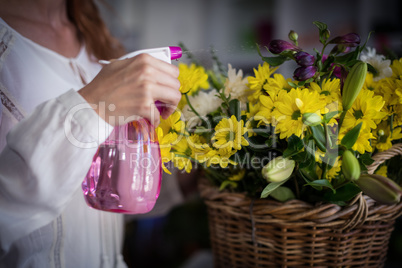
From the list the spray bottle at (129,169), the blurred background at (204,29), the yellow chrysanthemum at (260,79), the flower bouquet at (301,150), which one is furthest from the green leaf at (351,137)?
the blurred background at (204,29)

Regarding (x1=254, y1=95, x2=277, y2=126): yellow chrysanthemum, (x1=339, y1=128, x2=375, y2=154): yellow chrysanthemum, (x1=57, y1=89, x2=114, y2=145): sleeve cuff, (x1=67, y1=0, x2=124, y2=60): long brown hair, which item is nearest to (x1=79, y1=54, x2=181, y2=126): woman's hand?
(x1=57, y1=89, x2=114, y2=145): sleeve cuff

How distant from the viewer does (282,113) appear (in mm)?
325

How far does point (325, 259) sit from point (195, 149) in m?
0.22

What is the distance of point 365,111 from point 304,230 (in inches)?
6.2

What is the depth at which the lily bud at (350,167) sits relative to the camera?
0.96ft

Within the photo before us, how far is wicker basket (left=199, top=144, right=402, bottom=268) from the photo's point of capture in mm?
364

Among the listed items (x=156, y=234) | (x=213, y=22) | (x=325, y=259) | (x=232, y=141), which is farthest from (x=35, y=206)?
(x=213, y=22)

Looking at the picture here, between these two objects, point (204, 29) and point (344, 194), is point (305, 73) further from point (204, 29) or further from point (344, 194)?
point (204, 29)

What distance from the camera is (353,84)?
31 cm

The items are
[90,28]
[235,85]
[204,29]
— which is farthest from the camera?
[204,29]

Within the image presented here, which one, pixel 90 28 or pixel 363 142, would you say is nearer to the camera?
pixel 363 142

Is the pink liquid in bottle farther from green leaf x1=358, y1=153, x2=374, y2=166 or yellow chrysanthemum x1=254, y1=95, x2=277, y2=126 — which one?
green leaf x1=358, y1=153, x2=374, y2=166

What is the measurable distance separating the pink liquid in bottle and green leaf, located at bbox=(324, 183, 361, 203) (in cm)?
20

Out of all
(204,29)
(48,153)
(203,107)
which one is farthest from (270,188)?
(204,29)
